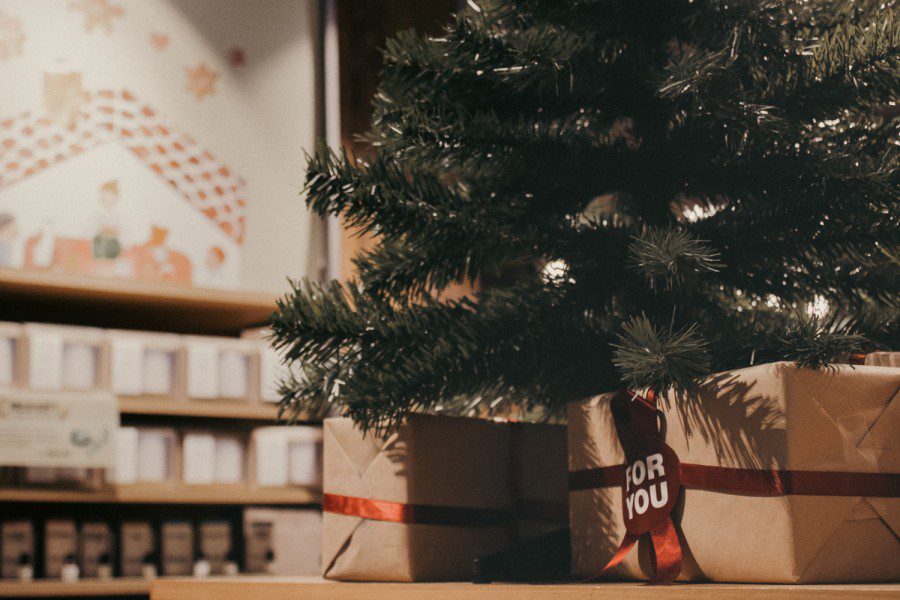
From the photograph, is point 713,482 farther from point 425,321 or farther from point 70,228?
point 70,228

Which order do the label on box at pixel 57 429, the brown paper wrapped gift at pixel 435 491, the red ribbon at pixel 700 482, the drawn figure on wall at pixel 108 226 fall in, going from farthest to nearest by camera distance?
the drawn figure on wall at pixel 108 226 < the label on box at pixel 57 429 < the brown paper wrapped gift at pixel 435 491 < the red ribbon at pixel 700 482

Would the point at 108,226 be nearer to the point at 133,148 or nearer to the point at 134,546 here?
the point at 133,148

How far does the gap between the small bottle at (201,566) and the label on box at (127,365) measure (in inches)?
20.6

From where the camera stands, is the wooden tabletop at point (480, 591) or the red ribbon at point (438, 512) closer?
the wooden tabletop at point (480, 591)

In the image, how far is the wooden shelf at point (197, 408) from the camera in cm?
273

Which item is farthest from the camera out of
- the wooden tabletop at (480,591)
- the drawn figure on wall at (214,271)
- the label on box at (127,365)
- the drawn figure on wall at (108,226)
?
the drawn figure on wall at (214,271)

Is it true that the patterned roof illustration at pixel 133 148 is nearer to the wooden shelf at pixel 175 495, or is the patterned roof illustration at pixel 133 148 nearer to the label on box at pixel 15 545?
the wooden shelf at pixel 175 495

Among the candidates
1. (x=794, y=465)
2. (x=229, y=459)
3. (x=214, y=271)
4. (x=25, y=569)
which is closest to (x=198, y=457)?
(x=229, y=459)

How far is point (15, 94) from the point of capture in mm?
3012

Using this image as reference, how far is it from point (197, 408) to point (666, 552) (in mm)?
2338

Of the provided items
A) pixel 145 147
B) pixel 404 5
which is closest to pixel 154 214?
pixel 145 147

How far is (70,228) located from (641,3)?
258cm

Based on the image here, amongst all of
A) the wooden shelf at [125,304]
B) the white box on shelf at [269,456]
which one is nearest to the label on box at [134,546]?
the white box on shelf at [269,456]

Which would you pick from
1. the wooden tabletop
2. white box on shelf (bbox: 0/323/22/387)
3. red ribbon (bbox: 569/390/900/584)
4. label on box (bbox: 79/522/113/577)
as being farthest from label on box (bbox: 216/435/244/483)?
red ribbon (bbox: 569/390/900/584)
